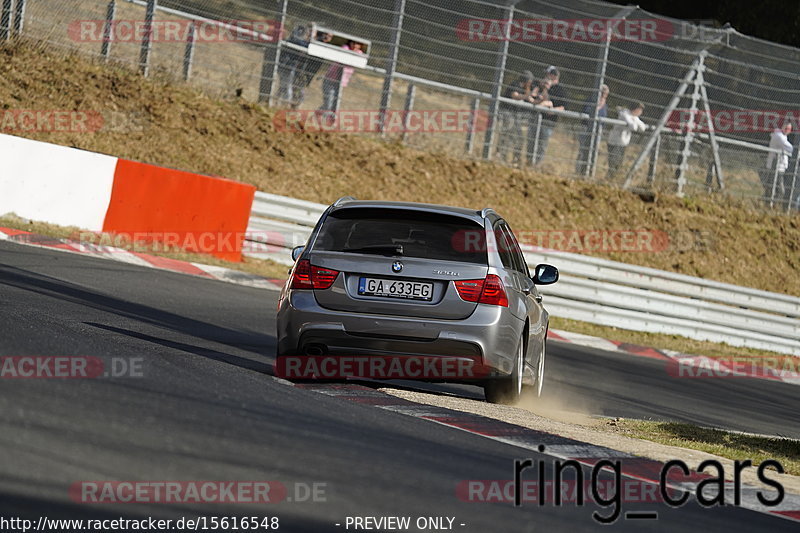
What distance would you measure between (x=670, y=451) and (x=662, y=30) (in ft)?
51.3

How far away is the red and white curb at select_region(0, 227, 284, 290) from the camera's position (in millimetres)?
16203

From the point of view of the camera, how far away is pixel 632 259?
24.8 meters

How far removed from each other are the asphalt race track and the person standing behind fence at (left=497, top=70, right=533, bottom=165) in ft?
41.1

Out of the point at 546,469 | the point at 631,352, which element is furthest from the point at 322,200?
A: the point at 546,469

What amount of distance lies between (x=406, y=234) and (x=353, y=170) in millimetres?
14729

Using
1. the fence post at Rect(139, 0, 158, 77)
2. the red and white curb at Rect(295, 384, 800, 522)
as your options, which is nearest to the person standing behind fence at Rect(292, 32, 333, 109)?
the fence post at Rect(139, 0, 158, 77)

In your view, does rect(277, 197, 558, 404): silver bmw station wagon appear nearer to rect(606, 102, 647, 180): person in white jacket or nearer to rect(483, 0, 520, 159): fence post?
rect(483, 0, 520, 159): fence post

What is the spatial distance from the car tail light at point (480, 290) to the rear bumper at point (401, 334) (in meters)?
0.06

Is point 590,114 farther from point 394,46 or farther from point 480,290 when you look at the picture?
point 480,290

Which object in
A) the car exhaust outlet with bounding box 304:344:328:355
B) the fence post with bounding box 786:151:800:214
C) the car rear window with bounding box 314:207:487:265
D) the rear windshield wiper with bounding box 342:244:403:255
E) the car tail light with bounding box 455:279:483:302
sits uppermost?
the fence post with bounding box 786:151:800:214

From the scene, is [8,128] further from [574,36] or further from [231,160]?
[574,36]

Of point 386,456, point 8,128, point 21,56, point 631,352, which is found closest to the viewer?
point 386,456

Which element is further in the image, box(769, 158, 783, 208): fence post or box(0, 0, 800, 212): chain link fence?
box(769, 158, 783, 208): fence post

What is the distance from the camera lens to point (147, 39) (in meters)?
21.8
